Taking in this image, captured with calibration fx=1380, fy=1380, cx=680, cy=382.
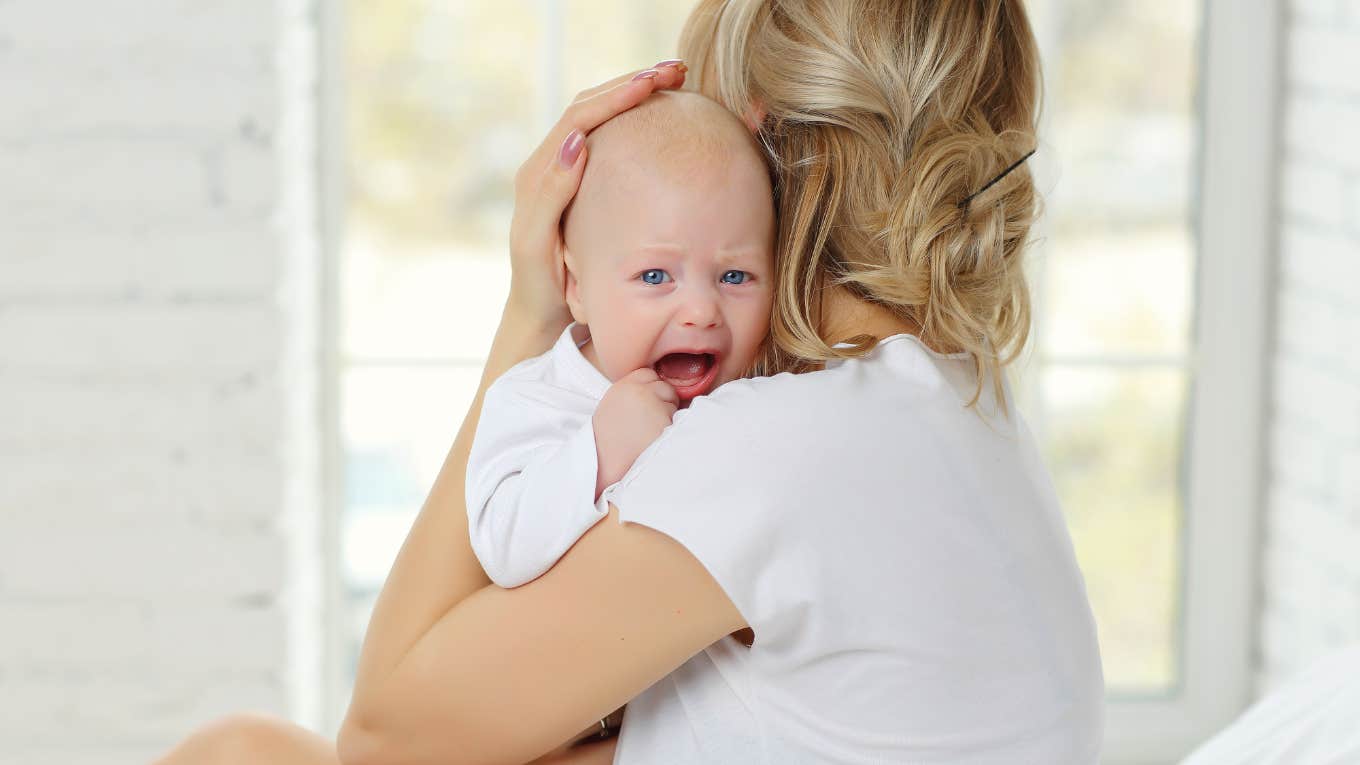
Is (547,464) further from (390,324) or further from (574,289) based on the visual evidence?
(390,324)

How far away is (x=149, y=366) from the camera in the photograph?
6.61 feet

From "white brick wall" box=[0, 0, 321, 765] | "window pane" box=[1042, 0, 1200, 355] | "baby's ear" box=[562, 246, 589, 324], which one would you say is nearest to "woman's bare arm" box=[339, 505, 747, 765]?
"baby's ear" box=[562, 246, 589, 324]

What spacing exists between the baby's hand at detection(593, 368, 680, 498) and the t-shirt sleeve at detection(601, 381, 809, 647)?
1.4 inches

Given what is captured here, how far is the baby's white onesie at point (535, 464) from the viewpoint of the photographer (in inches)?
40.3

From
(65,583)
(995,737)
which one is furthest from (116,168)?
(995,737)

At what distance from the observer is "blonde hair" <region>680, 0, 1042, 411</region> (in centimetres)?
107

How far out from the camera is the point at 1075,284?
7.89ft

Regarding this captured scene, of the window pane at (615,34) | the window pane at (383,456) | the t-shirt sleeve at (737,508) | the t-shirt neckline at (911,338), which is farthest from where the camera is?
the window pane at (383,456)

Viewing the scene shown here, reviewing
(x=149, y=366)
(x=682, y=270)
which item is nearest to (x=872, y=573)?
(x=682, y=270)

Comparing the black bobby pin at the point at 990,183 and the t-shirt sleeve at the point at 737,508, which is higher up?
the black bobby pin at the point at 990,183

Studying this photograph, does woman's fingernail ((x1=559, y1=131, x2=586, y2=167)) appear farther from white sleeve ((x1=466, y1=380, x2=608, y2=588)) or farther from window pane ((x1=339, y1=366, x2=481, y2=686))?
window pane ((x1=339, y1=366, x2=481, y2=686))

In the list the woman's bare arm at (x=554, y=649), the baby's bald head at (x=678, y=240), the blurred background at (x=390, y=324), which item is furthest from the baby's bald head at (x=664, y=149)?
the blurred background at (x=390, y=324)

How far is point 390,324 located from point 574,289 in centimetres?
119

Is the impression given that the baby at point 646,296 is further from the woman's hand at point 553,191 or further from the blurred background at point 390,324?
the blurred background at point 390,324
